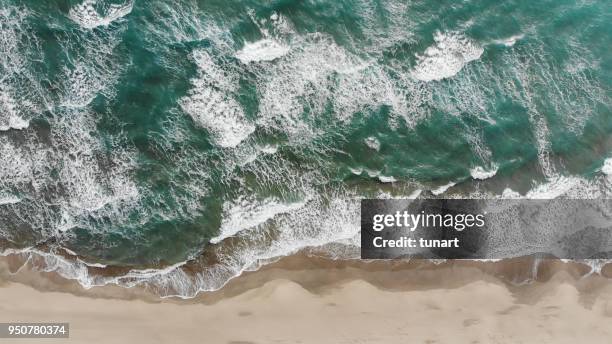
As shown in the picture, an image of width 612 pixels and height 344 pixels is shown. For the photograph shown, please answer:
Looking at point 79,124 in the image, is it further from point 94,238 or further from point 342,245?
point 342,245

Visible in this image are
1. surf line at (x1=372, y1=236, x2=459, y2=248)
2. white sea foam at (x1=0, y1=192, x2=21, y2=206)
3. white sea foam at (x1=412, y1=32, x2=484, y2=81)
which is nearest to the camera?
white sea foam at (x1=0, y1=192, x2=21, y2=206)

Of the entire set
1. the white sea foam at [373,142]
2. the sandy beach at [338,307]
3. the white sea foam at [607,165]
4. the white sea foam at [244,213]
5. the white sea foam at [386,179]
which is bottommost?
the sandy beach at [338,307]

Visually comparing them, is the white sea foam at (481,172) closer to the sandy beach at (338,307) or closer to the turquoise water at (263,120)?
the turquoise water at (263,120)

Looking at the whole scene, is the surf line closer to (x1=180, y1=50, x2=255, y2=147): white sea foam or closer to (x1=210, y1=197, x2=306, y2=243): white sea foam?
(x1=210, y1=197, x2=306, y2=243): white sea foam

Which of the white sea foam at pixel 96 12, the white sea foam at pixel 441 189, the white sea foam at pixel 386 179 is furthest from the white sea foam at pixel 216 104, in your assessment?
the white sea foam at pixel 441 189

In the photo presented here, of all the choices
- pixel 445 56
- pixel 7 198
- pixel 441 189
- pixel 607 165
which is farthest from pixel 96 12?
pixel 607 165

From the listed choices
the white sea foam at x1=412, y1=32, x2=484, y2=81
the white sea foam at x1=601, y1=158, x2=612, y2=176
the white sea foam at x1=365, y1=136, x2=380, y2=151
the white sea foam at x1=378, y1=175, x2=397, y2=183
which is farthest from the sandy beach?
the white sea foam at x1=412, y1=32, x2=484, y2=81

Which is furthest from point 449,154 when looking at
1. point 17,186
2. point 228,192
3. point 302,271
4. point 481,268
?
point 17,186
